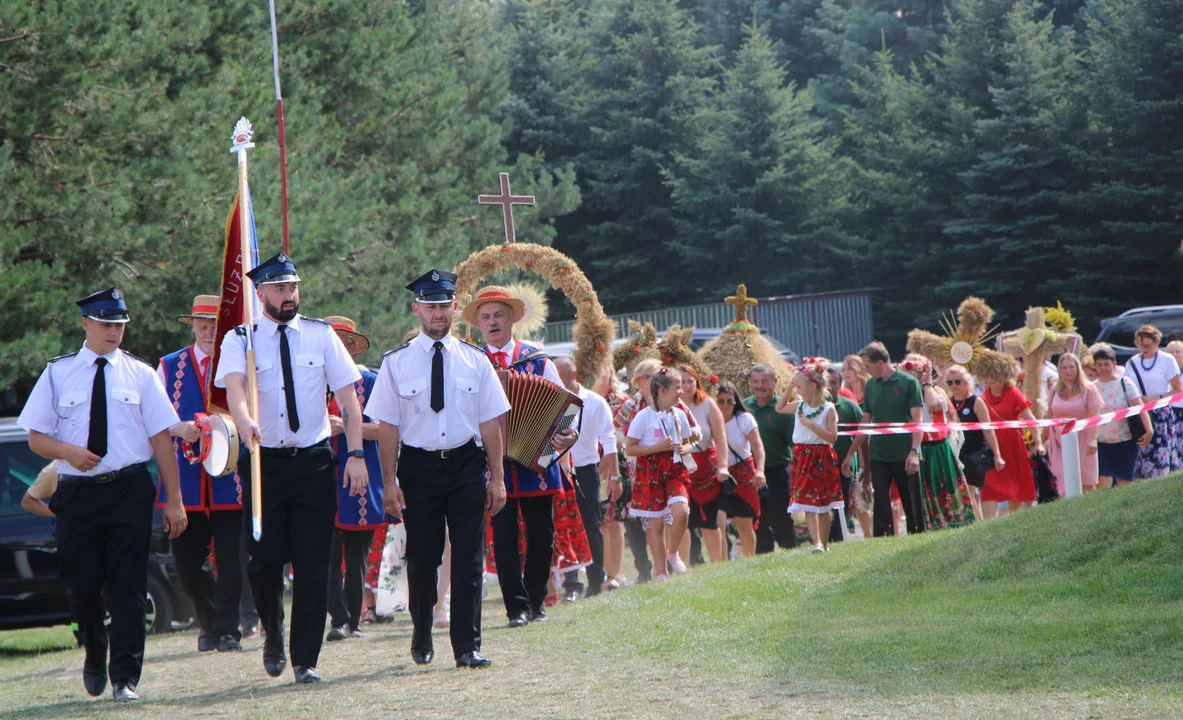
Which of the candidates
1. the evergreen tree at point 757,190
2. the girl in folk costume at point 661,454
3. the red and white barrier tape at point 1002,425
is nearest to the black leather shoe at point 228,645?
the girl in folk costume at point 661,454

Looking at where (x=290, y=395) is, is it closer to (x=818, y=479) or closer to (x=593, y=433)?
(x=593, y=433)

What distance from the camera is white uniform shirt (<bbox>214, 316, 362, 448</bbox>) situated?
6.91 meters

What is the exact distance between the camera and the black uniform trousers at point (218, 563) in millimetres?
8836

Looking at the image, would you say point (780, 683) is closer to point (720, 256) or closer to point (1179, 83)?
point (1179, 83)

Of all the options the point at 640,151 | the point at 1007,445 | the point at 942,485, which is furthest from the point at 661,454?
the point at 640,151

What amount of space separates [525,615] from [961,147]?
33625 mm

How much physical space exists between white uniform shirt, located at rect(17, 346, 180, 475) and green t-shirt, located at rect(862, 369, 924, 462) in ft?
23.3

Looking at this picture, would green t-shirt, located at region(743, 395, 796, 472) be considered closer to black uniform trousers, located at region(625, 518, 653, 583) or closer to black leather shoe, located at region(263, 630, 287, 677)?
black uniform trousers, located at region(625, 518, 653, 583)

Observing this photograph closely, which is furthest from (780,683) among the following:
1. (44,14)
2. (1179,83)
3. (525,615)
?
(1179,83)

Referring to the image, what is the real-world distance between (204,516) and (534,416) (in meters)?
2.23

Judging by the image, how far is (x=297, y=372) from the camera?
697 centimetres

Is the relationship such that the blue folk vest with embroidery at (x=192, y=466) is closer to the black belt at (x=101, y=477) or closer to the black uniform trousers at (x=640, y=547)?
the black belt at (x=101, y=477)

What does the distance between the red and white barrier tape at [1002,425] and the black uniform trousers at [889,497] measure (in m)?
0.33

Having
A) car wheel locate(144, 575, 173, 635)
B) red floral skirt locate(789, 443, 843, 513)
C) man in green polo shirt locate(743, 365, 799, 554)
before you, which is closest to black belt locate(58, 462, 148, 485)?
car wheel locate(144, 575, 173, 635)
